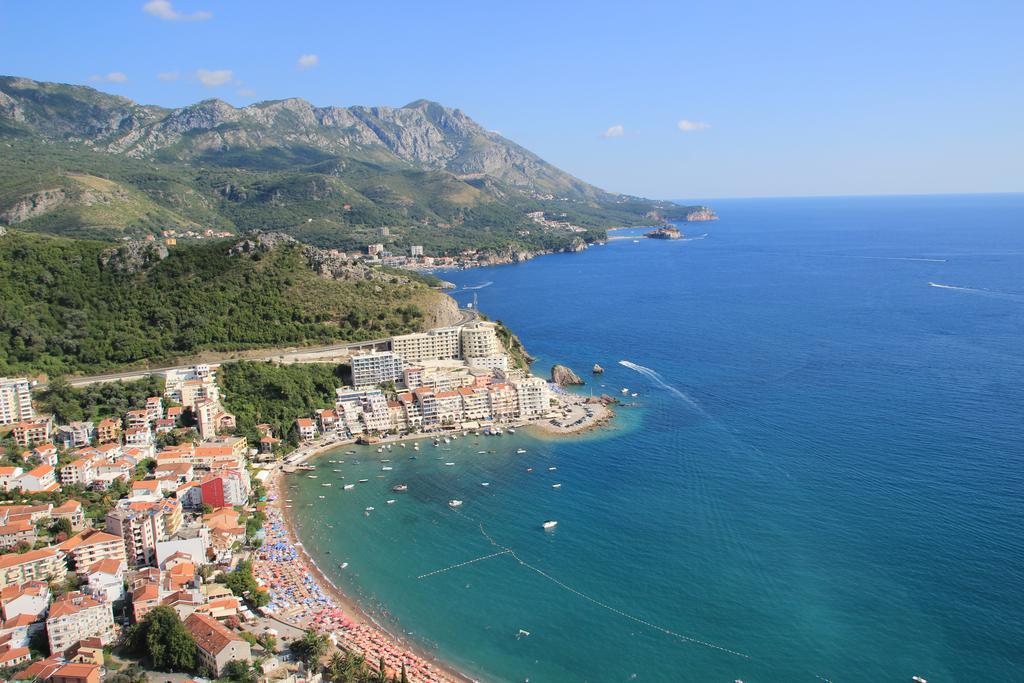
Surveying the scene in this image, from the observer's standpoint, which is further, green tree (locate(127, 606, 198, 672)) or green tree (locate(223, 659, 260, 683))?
green tree (locate(127, 606, 198, 672))

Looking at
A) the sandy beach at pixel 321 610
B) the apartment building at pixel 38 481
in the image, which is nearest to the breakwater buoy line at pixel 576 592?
the sandy beach at pixel 321 610

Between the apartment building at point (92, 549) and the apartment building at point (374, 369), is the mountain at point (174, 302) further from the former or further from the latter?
the apartment building at point (92, 549)

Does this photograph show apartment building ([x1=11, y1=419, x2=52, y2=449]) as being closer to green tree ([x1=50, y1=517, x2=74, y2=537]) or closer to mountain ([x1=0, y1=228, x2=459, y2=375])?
mountain ([x1=0, y1=228, x2=459, y2=375])

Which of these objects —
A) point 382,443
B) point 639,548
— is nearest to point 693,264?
point 382,443

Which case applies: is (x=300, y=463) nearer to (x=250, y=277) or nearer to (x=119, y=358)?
(x=119, y=358)

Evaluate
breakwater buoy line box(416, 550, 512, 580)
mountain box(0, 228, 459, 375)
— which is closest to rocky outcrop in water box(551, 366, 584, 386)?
mountain box(0, 228, 459, 375)

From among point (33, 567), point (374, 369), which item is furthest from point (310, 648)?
point (374, 369)
